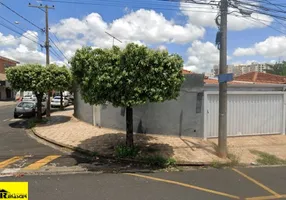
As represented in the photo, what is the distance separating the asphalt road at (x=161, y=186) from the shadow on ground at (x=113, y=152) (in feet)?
2.83

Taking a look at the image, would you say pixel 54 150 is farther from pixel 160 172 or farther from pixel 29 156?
pixel 160 172

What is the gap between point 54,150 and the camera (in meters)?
9.77

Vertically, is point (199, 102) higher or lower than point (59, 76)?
lower

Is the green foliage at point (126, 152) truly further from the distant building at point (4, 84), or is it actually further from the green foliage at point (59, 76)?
the distant building at point (4, 84)

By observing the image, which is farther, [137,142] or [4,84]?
[4,84]

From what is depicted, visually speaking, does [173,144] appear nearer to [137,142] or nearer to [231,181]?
[137,142]

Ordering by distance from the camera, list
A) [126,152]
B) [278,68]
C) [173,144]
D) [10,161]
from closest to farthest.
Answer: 1. [10,161]
2. [126,152]
3. [173,144]
4. [278,68]

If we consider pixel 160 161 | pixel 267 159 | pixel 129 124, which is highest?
pixel 129 124

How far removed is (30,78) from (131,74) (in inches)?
375

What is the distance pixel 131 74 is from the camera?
23.7 ft

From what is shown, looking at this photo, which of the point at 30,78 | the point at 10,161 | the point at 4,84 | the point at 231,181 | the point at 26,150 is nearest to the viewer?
the point at 231,181

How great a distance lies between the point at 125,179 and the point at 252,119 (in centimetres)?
767

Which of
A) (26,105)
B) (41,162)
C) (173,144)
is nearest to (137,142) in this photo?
(173,144)

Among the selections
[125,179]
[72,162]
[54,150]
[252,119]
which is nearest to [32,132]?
[54,150]
